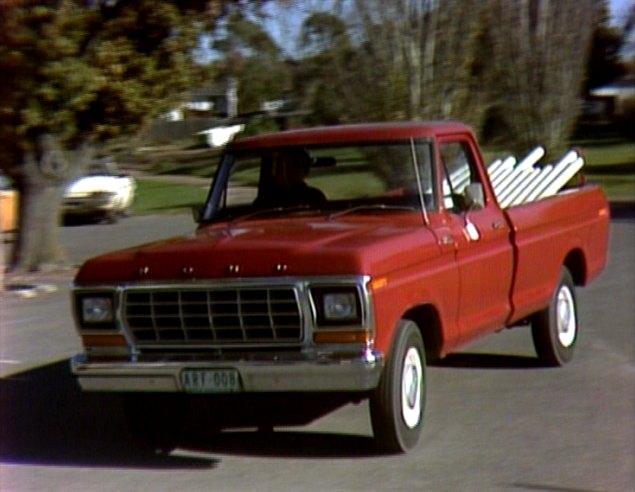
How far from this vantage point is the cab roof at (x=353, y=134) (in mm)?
8992

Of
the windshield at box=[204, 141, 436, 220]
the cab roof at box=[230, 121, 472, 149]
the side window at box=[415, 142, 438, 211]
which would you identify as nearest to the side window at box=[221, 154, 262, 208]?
the windshield at box=[204, 141, 436, 220]

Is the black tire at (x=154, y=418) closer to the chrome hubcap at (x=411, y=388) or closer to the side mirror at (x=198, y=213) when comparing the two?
the side mirror at (x=198, y=213)

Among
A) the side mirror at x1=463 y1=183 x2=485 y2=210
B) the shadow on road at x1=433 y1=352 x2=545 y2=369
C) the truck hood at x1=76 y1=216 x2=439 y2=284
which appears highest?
the truck hood at x1=76 y1=216 x2=439 y2=284

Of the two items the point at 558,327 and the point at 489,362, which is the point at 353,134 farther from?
the point at 489,362

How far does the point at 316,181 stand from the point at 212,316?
1863 millimetres

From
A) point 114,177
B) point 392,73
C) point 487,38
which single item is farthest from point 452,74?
point 114,177

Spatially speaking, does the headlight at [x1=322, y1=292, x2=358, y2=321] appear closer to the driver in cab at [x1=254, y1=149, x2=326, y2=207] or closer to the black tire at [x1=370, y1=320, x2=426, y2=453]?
the black tire at [x1=370, y1=320, x2=426, y2=453]

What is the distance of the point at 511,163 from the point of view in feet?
37.9

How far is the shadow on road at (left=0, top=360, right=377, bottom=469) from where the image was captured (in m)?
8.00

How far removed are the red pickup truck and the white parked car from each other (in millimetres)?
18344

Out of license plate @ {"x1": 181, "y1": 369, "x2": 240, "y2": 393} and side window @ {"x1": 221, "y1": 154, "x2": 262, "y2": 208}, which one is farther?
side window @ {"x1": 221, "y1": 154, "x2": 262, "y2": 208}

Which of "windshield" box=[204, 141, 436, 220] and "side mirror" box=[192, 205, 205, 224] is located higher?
"windshield" box=[204, 141, 436, 220]

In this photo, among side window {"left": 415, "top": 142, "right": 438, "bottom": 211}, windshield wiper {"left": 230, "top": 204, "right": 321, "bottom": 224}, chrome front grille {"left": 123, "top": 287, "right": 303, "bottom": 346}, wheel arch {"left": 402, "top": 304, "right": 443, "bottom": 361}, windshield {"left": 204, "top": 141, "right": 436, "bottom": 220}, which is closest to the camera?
chrome front grille {"left": 123, "top": 287, "right": 303, "bottom": 346}

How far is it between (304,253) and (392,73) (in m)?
14.5
